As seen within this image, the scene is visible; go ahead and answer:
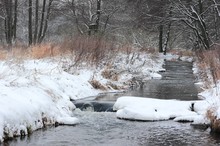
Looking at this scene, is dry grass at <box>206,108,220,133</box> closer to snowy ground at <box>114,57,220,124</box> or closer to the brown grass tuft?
snowy ground at <box>114,57,220,124</box>

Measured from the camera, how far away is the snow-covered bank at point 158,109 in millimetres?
9984

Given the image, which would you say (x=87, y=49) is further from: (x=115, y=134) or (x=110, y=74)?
(x=115, y=134)

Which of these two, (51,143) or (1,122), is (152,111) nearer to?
(51,143)

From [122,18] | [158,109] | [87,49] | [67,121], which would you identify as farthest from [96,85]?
[122,18]

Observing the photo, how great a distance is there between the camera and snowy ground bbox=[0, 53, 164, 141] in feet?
26.1

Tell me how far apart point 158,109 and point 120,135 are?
259 centimetres

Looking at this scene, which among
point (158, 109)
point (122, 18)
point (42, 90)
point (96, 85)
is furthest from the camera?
point (122, 18)

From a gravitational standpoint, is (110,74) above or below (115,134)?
above

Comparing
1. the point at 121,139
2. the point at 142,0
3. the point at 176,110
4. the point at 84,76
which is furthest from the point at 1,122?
the point at 142,0

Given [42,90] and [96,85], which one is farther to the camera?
[96,85]

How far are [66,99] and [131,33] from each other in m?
31.7

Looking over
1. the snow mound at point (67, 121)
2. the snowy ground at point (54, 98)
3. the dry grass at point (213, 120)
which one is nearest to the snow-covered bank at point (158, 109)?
the snowy ground at point (54, 98)

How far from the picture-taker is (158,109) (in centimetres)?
1063

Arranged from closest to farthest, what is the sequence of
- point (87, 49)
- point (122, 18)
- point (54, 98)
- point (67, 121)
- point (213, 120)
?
point (213, 120)
point (67, 121)
point (54, 98)
point (87, 49)
point (122, 18)
